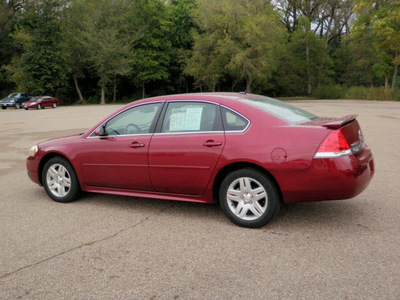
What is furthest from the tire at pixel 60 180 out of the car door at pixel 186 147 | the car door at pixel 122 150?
the car door at pixel 186 147

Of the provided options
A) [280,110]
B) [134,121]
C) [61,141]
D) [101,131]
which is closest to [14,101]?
[61,141]

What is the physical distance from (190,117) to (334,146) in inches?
67.9

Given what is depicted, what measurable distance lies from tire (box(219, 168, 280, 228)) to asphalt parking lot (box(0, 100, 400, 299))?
0.15 metres

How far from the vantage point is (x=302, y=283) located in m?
3.14

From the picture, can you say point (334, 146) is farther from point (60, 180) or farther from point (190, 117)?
point (60, 180)

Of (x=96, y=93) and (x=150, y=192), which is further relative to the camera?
(x=96, y=93)

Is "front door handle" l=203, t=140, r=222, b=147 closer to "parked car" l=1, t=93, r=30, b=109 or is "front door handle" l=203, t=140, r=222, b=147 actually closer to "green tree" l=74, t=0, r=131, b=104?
"parked car" l=1, t=93, r=30, b=109

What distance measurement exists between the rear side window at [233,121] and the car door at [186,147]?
0.25ft

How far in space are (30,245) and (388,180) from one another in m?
5.55

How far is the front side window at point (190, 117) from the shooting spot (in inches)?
184

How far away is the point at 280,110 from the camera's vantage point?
4789 millimetres

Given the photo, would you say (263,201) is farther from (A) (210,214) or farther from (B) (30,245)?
(B) (30,245)

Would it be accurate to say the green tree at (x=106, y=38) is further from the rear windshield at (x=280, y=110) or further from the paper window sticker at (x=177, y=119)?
the rear windshield at (x=280, y=110)

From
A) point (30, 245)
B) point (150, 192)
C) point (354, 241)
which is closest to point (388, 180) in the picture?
point (354, 241)
